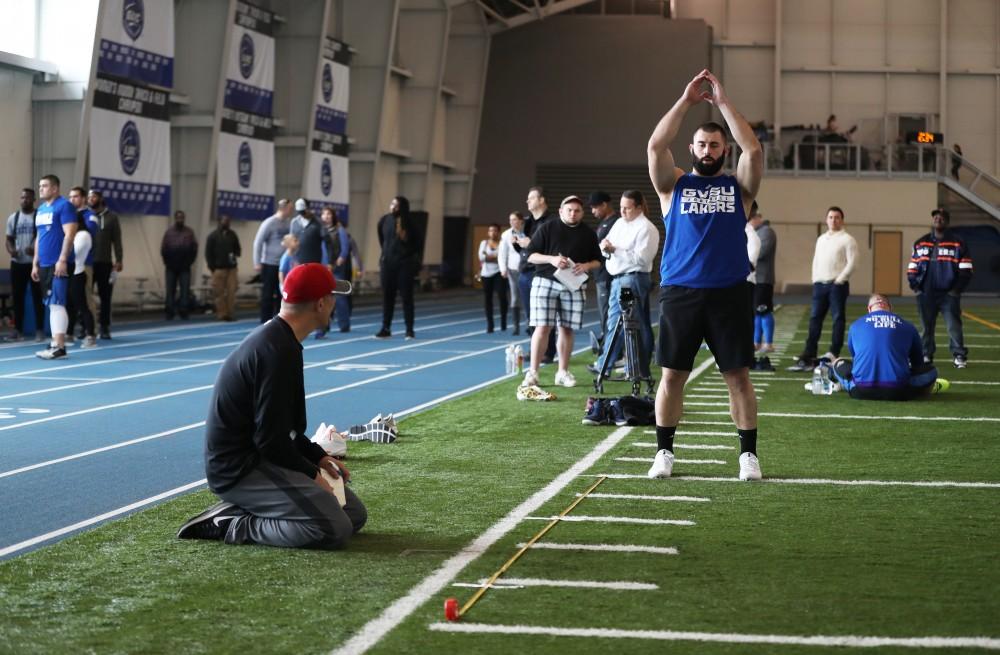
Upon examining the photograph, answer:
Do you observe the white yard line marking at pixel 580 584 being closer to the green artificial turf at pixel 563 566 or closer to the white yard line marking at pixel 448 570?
the green artificial turf at pixel 563 566

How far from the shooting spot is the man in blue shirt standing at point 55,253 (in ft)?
53.1

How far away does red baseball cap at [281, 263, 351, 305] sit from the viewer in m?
6.30

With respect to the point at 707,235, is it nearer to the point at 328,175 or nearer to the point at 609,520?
the point at 609,520

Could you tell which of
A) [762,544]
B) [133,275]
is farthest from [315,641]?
[133,275]

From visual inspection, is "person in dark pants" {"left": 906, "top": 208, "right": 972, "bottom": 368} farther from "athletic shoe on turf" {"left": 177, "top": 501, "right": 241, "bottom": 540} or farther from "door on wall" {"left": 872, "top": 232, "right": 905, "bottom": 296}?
"door on wall" {"left": 872, "top": 232, "right": 905, "bottom": 296}

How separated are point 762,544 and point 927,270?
11427 mm

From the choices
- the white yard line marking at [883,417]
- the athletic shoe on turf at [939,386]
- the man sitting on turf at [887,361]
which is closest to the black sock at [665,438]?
the white yard line marking at [883,417]

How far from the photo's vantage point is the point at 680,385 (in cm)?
820

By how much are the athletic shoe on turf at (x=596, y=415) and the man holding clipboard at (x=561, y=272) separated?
2.27 meters

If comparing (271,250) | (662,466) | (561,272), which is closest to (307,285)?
(662,466)

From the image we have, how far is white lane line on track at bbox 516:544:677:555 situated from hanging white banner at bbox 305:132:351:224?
27.7m

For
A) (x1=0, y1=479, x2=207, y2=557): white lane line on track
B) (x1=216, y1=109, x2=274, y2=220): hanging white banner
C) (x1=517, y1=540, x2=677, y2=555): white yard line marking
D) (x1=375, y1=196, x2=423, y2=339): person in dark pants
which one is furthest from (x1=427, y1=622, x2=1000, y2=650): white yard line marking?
(x1=216, y1=109, x2=274, y2=220): hanging white banner

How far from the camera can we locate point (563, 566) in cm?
588

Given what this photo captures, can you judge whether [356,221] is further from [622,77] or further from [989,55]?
[989,55]
